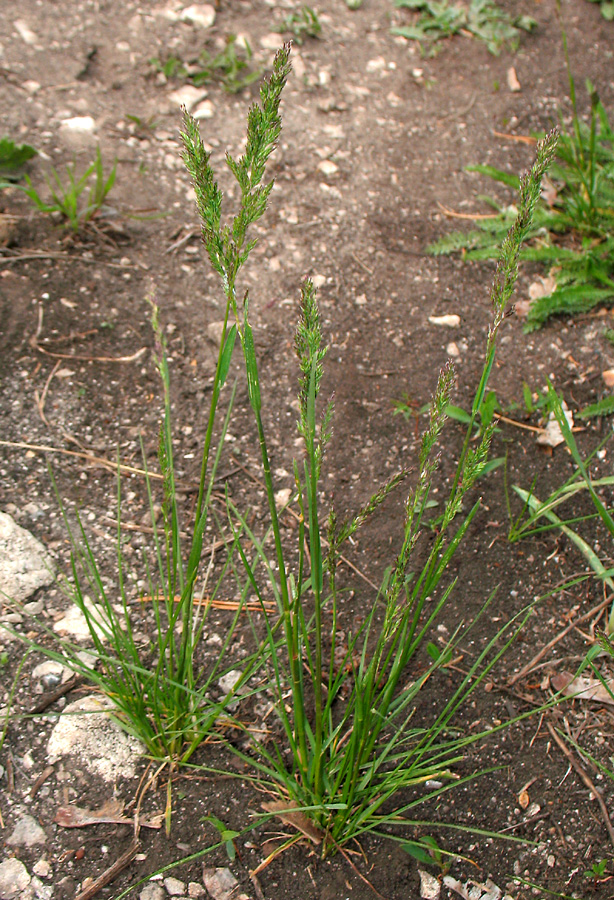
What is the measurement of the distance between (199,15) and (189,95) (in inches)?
24.1

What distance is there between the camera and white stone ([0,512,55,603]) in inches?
74.1

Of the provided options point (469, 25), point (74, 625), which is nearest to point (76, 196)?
point (74, 625)

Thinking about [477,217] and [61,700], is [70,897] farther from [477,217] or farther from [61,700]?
[477,217]

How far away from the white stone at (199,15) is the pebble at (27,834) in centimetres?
356

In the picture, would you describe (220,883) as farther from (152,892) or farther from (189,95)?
(189,95)

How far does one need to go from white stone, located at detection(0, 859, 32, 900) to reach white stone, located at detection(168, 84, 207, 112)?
9.90 feet

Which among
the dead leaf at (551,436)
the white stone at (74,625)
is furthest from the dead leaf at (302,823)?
the dead leaf at (551,436)

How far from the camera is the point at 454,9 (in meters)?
3.92

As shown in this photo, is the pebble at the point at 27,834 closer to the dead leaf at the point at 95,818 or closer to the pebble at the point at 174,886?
the dead leaf at the point at 95,818

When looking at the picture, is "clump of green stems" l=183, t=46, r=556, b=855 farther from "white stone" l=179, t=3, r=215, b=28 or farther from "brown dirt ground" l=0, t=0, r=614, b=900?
"white stone" l=179, t=3, r=215, b=28

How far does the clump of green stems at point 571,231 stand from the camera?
2.65 metres

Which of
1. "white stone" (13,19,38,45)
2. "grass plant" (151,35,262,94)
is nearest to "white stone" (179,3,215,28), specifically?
"grass plant" (151,35,262,94)

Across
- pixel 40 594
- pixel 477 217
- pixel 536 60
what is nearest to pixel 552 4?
pixel 536 60

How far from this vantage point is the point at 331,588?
1.38 metres
